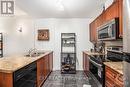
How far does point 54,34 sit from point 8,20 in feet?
6.93

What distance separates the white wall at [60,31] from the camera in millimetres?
7371

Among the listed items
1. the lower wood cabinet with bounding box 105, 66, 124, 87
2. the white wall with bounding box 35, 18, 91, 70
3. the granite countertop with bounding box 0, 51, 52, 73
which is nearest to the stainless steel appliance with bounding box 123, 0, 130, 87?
the lower wood cabinet with bounding box 105, 66, 124, 87

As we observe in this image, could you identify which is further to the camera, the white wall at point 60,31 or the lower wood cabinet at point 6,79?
the white wall at point 60,31

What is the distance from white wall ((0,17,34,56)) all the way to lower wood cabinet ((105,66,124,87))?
5.24m

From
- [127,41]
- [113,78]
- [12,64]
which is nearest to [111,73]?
[113,78]

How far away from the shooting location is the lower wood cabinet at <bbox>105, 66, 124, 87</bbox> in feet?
6.69

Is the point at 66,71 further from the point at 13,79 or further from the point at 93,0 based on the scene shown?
the point at 13,79

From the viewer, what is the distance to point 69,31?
7.39 metres

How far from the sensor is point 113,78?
2354 millimetres

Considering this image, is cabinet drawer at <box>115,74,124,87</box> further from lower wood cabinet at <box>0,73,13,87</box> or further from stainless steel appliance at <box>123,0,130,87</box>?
lower wood cabinet at <box>0,73,13,87</box>

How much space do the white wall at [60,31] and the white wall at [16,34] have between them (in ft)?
1.15

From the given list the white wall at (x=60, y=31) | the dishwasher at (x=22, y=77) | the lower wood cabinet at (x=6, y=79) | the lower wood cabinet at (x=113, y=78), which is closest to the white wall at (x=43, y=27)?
the white wall at (x=60, y=31)

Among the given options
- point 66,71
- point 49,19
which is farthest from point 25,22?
point 66,71

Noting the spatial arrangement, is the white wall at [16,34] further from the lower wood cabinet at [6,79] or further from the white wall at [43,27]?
the lower wood cabinet at [6,79]
